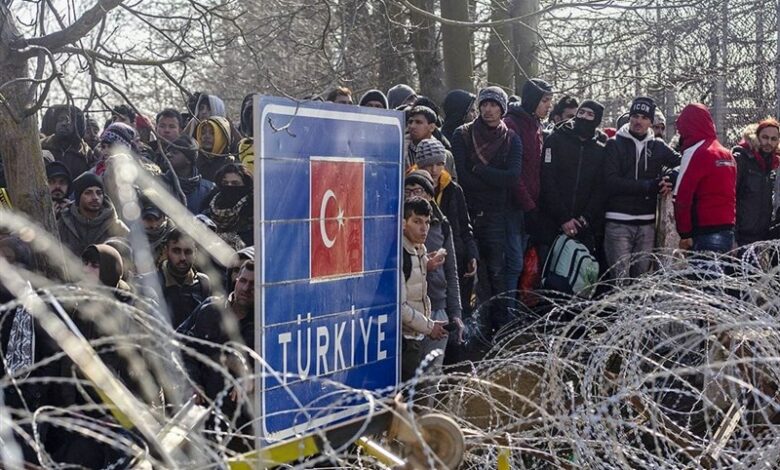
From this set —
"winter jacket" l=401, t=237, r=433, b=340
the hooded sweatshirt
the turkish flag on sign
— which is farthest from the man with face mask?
the turkish flag on sign

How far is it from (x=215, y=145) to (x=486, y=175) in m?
1.85

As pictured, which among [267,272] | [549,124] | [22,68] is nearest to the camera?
[267,272]

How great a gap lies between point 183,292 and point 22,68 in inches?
63.2

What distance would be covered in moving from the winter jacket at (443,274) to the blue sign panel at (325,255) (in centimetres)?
247

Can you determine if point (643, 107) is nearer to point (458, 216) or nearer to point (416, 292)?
point (458, 216)

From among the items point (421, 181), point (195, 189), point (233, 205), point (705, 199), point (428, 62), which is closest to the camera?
point (421, 181)

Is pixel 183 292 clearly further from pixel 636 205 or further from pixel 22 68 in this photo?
pixel 636 205

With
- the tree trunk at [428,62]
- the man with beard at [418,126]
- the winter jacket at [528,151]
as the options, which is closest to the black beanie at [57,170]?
the man with beard at [418,126]

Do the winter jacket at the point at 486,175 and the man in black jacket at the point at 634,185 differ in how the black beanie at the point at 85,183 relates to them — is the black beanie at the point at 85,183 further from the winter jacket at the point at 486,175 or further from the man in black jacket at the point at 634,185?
the man in black jacket at the point at 634,185

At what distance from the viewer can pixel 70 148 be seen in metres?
7.82

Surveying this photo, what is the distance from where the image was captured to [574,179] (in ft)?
26.3

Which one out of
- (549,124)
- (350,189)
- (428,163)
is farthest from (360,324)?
(549,124)

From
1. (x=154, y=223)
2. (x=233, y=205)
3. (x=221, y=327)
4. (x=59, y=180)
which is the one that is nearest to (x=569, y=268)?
(x=233, y=205)

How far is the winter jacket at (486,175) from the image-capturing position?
749 centimetres
